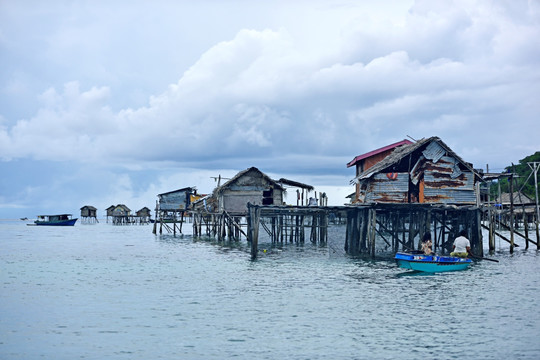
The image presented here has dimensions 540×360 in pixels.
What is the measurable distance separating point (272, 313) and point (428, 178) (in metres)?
17.4

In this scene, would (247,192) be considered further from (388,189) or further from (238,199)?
(388,189)

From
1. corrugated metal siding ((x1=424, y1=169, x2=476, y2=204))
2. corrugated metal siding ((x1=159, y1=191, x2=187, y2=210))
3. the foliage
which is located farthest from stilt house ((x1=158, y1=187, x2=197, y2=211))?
corrugated metal siding ((x1=424, y1=169, x2=476, y2=204))

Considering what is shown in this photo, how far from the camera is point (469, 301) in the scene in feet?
62.8

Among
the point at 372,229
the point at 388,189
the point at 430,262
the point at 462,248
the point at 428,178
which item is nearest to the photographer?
the point at 430,262

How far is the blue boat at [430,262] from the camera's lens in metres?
25.7

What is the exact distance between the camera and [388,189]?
32031 millimetres

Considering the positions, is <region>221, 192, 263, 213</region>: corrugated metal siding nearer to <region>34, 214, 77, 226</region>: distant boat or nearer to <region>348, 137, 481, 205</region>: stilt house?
<region>348, 137, 481, 205</region>: stilt house

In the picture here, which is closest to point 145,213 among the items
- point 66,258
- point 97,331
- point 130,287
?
point 66,258

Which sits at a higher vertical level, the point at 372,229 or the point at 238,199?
the point at 238,199

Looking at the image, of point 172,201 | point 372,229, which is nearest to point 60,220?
point 172,201

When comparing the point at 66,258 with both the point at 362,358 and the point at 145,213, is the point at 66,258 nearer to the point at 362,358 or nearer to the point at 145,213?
the point at 362,358

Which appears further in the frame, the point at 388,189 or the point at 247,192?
the point at 247,192

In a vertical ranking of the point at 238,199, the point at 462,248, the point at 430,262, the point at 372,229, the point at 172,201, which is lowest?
the point at 430,262

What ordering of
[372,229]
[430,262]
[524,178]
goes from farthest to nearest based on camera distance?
[524,178], [372,229], [430,262]
